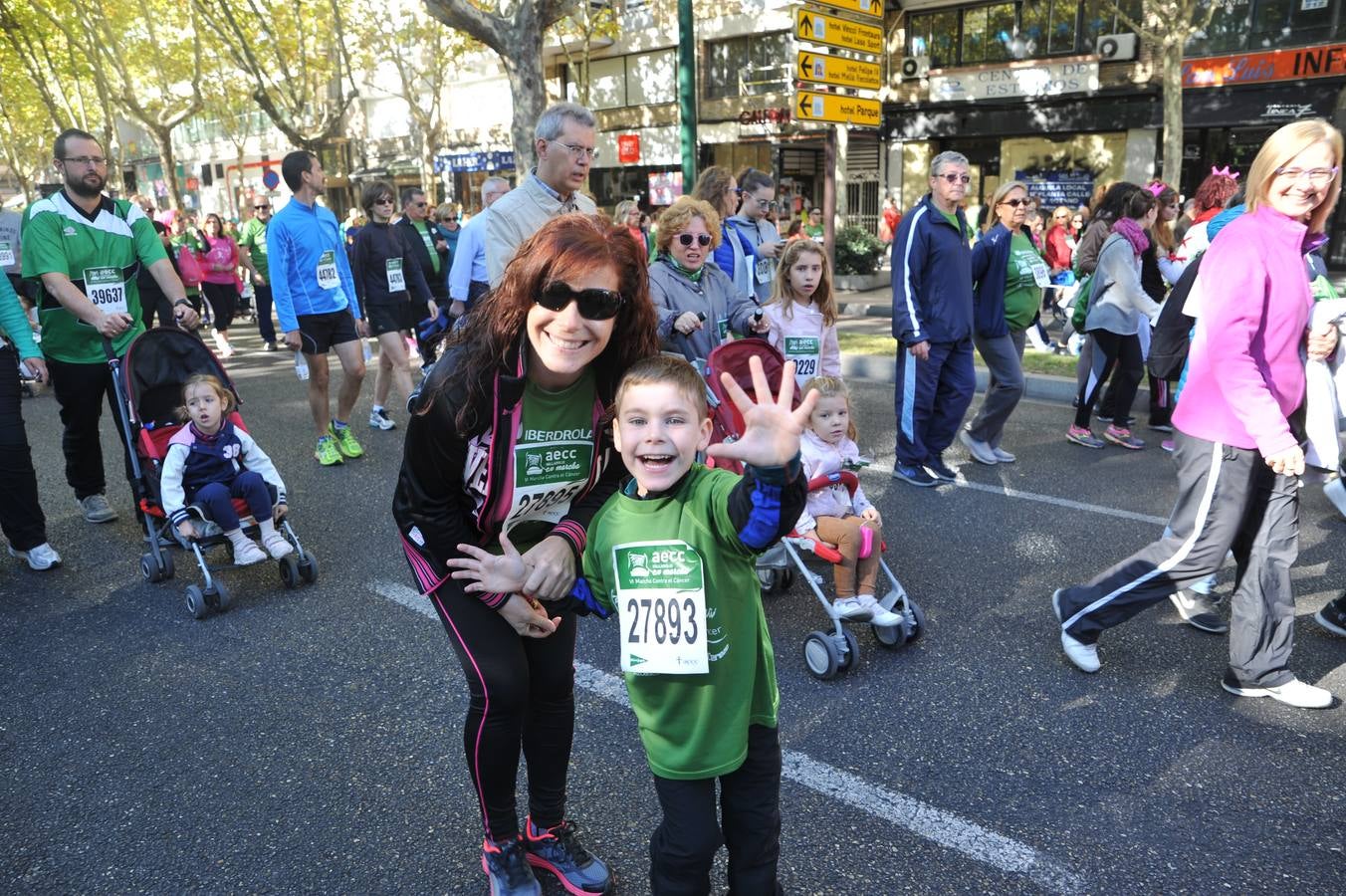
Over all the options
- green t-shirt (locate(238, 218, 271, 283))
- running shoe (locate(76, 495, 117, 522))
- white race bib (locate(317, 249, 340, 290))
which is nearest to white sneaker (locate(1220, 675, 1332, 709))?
white race bib (locate(317, 249, 340, 290))

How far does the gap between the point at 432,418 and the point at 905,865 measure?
1.86 metres

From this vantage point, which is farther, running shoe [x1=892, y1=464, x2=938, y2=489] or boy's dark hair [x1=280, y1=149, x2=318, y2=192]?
boy's dark hair [x1=280, y1=149, x2=318, y2=192]

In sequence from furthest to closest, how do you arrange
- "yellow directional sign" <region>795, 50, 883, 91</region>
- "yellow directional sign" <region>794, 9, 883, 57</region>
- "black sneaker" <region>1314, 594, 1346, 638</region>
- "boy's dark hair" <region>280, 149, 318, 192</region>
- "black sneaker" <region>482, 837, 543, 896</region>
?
"yellow directional sign" <region>795, 50, 883, 91</region>
"yellow directional sign" <region>794, 9, 883, 57</region>
"boy's dark hair" <region>280, 149, 318, 192</region>
"black sneaker" <region>1314, 594, 1346, 638</region>
"black sneaker" <region>482, 837, 543, 896</region>

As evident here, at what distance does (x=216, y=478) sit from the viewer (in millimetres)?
4887

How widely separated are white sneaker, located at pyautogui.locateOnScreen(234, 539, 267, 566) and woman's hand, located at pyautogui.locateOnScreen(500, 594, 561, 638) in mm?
3000

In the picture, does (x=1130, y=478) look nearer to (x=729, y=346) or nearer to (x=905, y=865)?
(x=729, y=346)

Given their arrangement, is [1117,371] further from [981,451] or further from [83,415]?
[83,415]

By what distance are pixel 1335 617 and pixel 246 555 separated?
5.17 meters

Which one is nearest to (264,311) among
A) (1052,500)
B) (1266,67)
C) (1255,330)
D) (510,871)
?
(1052,500)

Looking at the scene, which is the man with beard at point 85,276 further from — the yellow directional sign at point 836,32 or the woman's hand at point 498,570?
the yellow directional sign at point 836,32

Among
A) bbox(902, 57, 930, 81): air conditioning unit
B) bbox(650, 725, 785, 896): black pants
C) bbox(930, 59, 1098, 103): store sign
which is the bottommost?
bbox(650, 725, 785, 896): black pants

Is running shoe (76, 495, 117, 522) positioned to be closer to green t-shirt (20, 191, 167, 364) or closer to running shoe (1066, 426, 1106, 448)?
green t-shirt (20, 191, 167, 364)

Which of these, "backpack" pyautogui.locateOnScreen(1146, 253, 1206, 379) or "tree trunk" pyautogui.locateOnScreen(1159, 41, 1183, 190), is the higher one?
"tree trunk" pyautogui.locateOnScreen(1159, 41, 1183, 190)

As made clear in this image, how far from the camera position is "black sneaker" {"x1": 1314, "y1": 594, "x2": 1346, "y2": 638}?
3955mm
